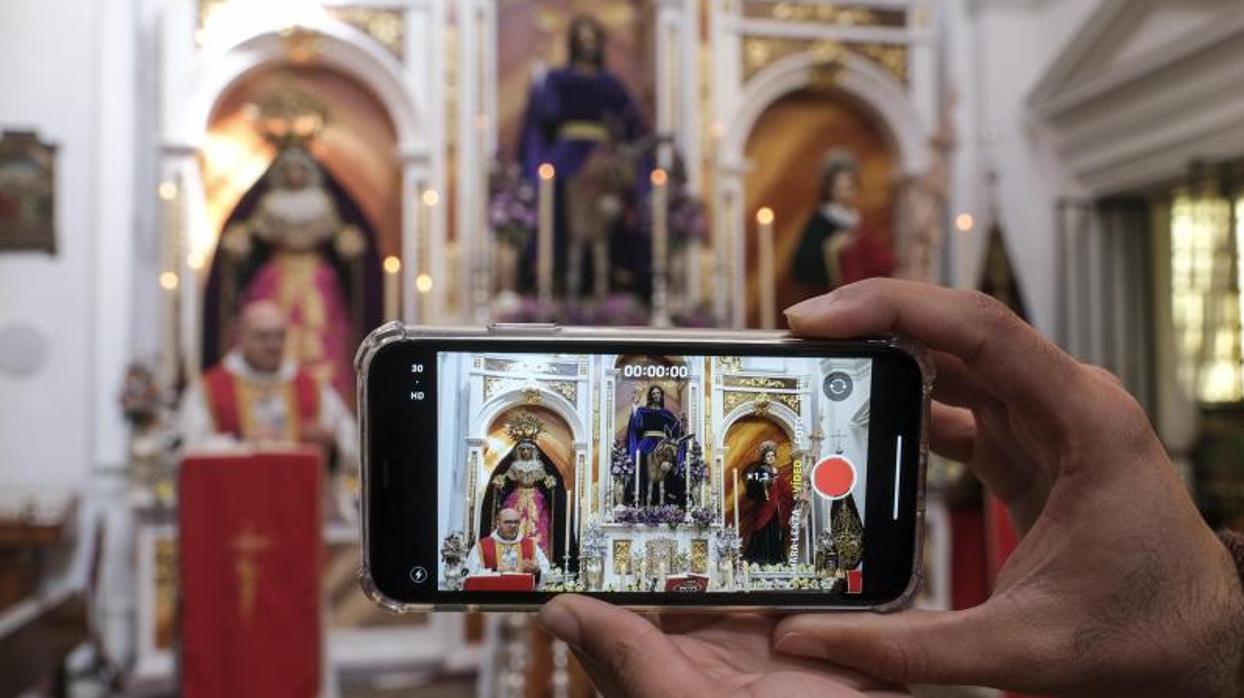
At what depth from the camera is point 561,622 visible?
3.60 feet

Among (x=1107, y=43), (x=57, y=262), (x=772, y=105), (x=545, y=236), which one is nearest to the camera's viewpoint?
(x=545, y=236)

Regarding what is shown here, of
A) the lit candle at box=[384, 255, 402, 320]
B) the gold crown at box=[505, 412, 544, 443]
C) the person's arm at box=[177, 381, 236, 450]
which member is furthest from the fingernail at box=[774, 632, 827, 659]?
the lit candle at box=[384, 255, 402, 320]

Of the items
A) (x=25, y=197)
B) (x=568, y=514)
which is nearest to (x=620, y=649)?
(x=568, y=514)

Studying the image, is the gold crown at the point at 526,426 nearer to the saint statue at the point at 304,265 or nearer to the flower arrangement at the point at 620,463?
the flower arrangement at the point at 620,463

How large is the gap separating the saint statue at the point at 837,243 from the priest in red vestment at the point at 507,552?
5449 mm

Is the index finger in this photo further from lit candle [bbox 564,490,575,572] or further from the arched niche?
the arched niche

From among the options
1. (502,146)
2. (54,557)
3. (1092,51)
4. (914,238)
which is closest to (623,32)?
(502,146)

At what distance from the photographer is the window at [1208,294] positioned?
539 centimetres

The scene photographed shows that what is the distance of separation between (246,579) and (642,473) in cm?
304

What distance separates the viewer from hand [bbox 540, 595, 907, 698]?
101cm

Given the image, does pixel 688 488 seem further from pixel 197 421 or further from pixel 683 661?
pixel 197 421

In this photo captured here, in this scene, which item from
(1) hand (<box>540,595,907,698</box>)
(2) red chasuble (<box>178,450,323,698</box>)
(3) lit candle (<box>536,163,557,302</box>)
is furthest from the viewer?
(3) lit candle (<box>536,163,557,302</box>)

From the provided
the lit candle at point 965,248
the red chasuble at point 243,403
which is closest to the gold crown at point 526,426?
the red chasuble at point 243,403

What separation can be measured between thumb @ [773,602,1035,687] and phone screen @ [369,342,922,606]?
0.13 m
